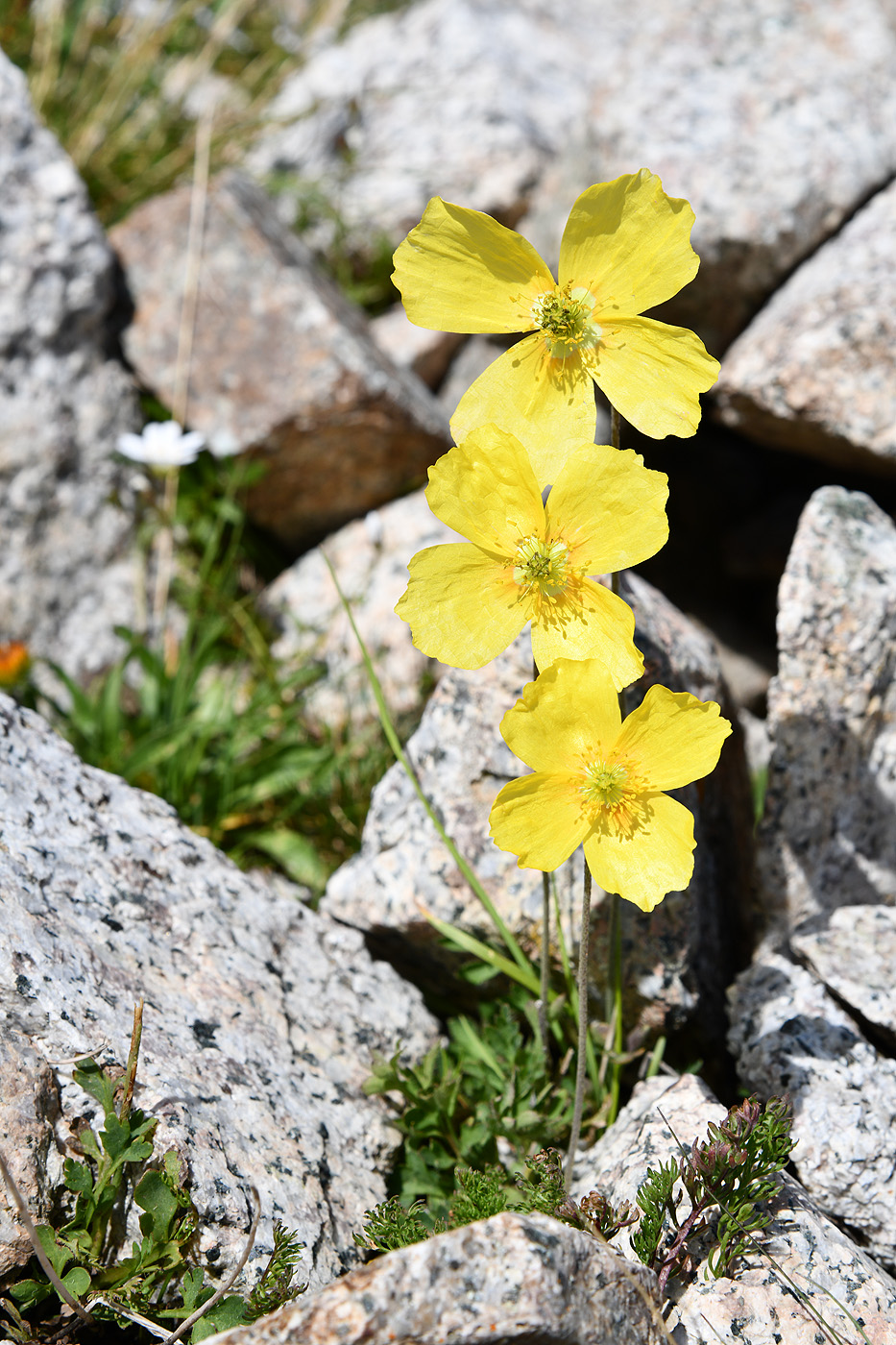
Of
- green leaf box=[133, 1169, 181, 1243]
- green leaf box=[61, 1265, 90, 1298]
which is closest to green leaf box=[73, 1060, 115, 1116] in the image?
green leaf box=[133, 1169, 181, 1243]

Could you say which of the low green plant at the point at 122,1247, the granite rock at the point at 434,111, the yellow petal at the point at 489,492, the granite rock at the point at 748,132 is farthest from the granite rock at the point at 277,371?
the low green plant at the point at 122,1247

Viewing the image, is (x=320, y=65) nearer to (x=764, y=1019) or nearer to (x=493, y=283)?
(x=493, y=283)

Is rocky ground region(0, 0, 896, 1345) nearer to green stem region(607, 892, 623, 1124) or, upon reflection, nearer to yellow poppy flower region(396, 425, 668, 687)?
green stem region(607, 892, 623, 1124)

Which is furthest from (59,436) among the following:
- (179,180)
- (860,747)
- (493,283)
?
(860,747)

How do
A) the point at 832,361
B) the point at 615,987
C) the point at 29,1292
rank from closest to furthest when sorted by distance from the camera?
the point at 29,1292
the point at 615,987
the point at 832,361

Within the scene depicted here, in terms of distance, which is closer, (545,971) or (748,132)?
(545,971)

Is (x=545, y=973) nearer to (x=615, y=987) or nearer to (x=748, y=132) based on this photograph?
(x=615, y=987)

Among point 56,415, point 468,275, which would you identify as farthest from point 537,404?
point 56,415
